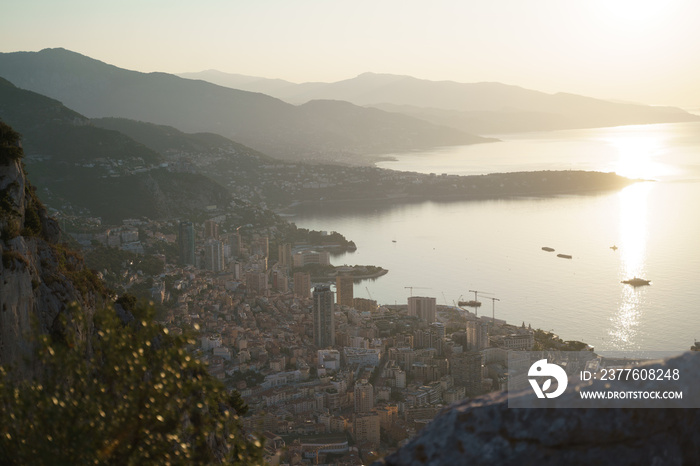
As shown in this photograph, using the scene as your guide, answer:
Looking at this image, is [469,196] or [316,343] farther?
[469,196]

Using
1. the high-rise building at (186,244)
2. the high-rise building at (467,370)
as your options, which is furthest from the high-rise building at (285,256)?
the high-rise building at (467,370)

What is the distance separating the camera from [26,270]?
3236mm

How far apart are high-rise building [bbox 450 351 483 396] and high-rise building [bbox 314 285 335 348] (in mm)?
2090

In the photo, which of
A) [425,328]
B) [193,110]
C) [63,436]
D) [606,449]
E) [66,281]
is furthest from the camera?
[193,110]

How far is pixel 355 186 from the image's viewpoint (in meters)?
29.5

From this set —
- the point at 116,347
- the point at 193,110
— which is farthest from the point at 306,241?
the point at 193,110

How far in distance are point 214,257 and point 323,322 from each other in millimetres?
5118

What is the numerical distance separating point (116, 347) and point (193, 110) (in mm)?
52769

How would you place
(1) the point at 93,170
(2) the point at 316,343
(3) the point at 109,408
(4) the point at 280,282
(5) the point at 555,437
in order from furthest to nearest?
(1) the point at 93,170 → (4) the point at 280,282 → (2) the point at 316,343 → (3) the point at 109,408 → (5) the point at 555,437

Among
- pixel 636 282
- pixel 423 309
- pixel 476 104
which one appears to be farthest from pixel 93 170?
pixel 476 104

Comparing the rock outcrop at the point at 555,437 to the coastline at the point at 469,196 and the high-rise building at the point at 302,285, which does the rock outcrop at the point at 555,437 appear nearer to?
the high-rise building at the point at 302,285

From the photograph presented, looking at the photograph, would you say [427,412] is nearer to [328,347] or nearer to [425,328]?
[328,347]

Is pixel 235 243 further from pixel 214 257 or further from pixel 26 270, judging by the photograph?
pixel 26 270

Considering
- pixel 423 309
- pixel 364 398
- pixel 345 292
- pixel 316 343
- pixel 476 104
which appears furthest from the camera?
pixel 476 104
